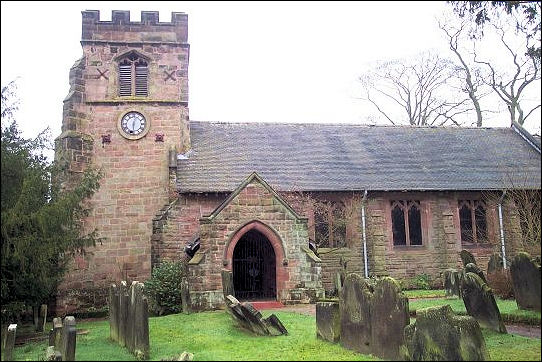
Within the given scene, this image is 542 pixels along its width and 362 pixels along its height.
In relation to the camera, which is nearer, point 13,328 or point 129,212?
point 13,328

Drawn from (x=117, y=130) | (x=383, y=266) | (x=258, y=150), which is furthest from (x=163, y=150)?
(x=383, y=266)

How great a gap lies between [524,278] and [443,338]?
4.47 metres

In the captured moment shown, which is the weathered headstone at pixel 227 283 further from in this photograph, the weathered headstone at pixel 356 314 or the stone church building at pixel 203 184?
the weathered headstone at pixel 356 314

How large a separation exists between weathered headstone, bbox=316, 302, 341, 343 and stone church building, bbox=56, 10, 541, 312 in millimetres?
8818

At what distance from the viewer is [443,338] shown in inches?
349

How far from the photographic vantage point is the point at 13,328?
1123 cm

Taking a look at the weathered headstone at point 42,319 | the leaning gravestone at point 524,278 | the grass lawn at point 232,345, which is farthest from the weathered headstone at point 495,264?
the weathered headstone at point 42,319

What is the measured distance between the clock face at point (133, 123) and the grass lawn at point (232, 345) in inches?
445

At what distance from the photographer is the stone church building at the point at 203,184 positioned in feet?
70.6

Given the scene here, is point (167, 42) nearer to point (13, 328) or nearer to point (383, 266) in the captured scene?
point (383, 266)

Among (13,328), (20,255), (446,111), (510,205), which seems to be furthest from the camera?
(446,111)

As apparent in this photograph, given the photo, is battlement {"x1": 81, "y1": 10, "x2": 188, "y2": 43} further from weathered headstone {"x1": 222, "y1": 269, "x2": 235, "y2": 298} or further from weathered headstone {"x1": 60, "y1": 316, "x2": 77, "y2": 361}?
weathered headstone {"x1": 60, "y1": 316, "x2": 77, "y2": 361}

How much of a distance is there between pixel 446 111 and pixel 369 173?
58.0 ft

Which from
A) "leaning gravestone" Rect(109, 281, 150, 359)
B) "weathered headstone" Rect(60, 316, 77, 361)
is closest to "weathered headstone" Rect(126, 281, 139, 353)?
"leaning gravestone" Rect(109, 281, 150, 359)
